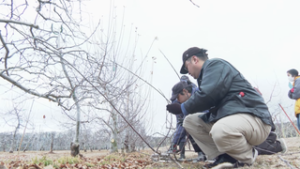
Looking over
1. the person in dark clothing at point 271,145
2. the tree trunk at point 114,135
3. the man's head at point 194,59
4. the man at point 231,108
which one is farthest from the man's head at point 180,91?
the tree trunk at point 114,135

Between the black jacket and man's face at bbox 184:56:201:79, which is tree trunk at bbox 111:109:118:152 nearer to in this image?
man's face at bbox 184:56:201:79

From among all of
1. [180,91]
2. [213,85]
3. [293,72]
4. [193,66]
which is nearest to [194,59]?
[193,66]

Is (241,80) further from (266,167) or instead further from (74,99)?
(74,99)

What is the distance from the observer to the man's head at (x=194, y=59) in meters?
2.24

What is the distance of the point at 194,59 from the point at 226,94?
1.73 feet

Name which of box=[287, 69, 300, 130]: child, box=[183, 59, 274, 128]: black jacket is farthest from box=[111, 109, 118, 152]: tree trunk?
box=[183, 59, 274, 128]: black jacket

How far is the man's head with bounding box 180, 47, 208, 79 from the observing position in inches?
88.4

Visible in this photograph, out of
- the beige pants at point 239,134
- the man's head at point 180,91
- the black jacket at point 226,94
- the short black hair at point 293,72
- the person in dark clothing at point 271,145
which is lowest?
the person in dark clothing at point 271,145

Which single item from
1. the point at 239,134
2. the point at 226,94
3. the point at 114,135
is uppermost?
the point at 226,94

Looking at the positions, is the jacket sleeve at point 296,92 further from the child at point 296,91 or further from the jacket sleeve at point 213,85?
the jacket sleeve at point 213,85

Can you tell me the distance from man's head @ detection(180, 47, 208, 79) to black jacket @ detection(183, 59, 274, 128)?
8.8 inches

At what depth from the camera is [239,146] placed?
1891mm

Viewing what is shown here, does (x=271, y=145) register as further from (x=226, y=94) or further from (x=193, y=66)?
(x=193, y=66)

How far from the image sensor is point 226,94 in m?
1.96
